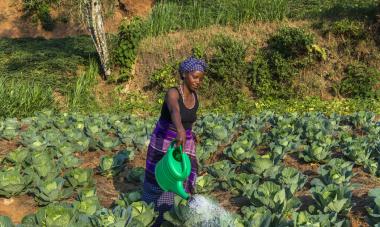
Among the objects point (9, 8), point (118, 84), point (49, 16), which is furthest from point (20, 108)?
point (9, 8)

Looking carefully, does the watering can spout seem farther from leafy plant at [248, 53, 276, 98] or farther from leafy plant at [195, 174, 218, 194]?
leafy plant at [248, 53, 276, 98]

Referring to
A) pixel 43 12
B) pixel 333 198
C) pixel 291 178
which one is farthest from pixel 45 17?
pixel 333 198

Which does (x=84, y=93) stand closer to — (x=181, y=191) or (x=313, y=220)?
(x=181, y=191)

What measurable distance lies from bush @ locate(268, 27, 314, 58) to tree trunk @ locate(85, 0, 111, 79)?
4666 mm

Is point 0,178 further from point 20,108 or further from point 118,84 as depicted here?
point 118,84

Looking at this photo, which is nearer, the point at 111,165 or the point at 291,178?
the point at 291,178

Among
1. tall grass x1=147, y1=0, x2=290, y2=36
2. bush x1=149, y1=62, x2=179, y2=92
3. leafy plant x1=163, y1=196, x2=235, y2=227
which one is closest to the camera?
leafy plant x1=163, y1=196, x2=235, y2=227

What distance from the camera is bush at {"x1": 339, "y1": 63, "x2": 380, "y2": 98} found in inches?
426

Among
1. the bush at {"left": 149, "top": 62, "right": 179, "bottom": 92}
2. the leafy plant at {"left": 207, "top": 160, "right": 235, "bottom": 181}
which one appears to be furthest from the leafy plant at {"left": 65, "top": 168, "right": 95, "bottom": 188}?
the bush at {"left": 149, "top": 62, "right": 179, "bottom": 92}

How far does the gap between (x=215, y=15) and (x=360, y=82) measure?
517 centimetres

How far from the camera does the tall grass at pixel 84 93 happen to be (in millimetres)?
11617

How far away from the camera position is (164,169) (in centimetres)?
344

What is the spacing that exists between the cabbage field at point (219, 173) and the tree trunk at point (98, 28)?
518cm

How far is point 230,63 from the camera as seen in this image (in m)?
11.7
